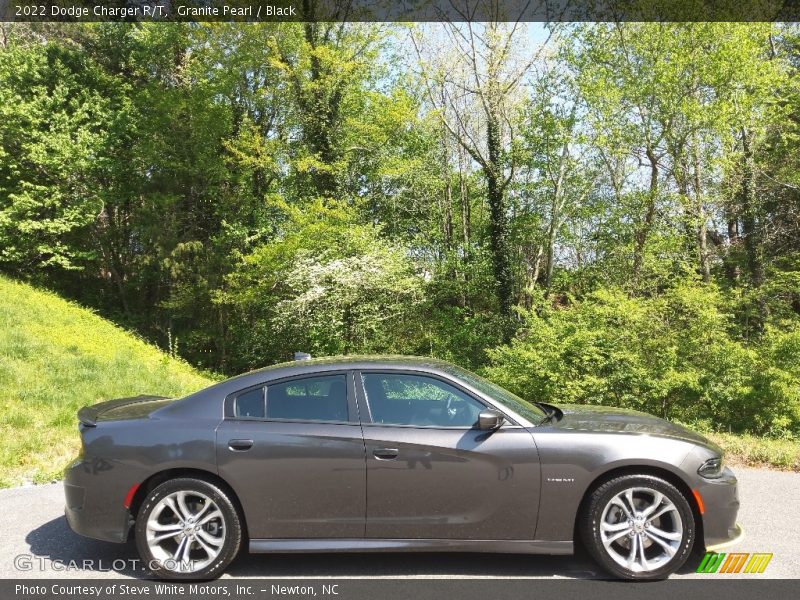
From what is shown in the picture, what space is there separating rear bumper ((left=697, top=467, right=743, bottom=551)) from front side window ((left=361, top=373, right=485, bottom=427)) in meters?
1.54

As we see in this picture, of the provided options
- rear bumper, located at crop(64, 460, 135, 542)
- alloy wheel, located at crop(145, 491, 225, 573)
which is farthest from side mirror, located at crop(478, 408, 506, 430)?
rear bumper, located at crop(64, 460, 135, 542)

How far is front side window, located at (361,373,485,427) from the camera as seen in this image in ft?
14.1

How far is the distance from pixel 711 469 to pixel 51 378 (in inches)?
437

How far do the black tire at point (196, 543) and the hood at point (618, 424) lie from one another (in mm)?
2269

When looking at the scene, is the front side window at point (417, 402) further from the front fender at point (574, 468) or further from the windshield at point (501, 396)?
the front fender at point (574, 468)

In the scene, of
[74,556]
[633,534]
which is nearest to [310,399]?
[74,556]

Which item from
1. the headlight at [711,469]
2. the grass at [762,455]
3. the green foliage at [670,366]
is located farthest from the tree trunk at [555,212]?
the headlight at [711,469]

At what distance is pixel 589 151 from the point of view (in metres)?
24.8

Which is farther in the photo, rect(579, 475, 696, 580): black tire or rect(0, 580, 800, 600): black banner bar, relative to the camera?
rect(579, 475, 696, 580): black tire

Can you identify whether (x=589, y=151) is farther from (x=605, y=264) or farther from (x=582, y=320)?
(x=582, y=320)

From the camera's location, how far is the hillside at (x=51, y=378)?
7.87 metres

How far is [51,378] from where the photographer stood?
1146 cm

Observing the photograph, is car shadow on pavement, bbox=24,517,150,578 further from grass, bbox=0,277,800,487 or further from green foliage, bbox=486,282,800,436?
green foliage, bbox=486,282,800,436

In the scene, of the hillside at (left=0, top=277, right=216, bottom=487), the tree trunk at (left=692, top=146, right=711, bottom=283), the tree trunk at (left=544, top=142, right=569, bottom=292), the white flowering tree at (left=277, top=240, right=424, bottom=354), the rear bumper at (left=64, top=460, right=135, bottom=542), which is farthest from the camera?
the tree trunk at (left=544, top=142, right=569, bottom=292)
